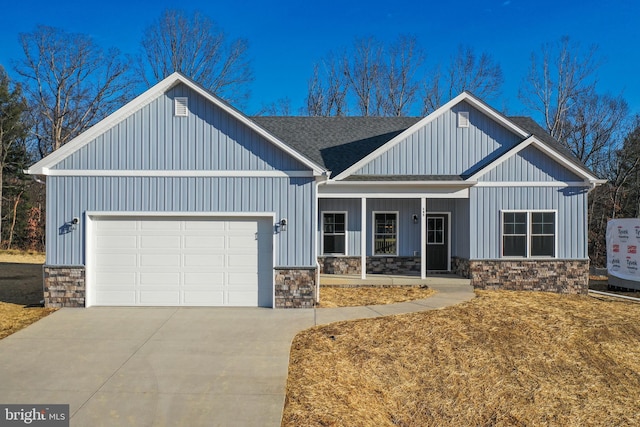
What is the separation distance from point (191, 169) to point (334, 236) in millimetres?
5863

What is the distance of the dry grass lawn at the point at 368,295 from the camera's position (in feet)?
33.4

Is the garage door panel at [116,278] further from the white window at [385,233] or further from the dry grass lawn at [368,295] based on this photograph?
the white window at [385,233]

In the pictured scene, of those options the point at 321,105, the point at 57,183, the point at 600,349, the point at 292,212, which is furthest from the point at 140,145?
the point at 321,105

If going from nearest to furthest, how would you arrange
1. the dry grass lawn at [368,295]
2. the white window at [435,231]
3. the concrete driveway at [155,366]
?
the concrete driveway at [155,366] < the dry grass lawn at [368,295] < the white window at [435,231]

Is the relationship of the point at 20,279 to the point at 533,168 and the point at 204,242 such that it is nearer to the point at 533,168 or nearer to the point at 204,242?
the point at 204,242

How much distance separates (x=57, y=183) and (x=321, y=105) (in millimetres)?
24273

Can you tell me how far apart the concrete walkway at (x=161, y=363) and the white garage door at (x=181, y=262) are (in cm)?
36

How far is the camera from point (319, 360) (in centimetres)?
650

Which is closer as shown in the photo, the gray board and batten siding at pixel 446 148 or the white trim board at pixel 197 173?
the white trim board at pixel 197 173

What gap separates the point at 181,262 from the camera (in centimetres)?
975

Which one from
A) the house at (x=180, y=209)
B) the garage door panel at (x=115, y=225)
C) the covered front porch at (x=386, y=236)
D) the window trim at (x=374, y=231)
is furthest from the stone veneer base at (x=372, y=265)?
the garage door panel at (x=115, y=225)

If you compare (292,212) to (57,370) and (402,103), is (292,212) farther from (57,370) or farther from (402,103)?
(402,103)

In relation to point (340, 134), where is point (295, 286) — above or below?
below

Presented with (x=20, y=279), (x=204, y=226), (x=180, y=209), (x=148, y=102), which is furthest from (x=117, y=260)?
(x=20, y=279)
